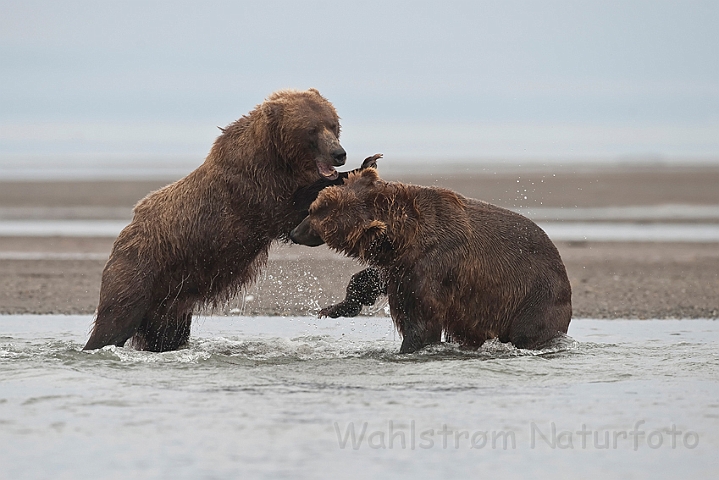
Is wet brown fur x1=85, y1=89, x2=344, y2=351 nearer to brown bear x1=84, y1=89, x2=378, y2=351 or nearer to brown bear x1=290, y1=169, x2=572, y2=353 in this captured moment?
brown bear x1=84, y1=89, x2=378, y2=351

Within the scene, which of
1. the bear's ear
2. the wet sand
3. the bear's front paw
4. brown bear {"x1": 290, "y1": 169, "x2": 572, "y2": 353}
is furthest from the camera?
the wet sand

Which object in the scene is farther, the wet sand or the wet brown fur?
the wet sand

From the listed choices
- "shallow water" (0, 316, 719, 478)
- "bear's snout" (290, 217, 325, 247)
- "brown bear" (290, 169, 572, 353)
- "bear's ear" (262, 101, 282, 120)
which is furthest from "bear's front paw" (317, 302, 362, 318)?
"bear's ear" (262, 101, 282, 120)

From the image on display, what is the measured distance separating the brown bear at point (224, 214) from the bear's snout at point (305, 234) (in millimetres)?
188

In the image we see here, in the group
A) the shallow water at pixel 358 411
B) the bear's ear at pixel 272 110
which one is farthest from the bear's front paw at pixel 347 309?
the bear's ear at pixel 272 110

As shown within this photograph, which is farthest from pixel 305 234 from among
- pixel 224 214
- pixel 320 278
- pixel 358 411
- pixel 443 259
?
pixel 320 278

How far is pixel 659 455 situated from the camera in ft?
19.2

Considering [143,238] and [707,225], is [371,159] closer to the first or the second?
[143,238]

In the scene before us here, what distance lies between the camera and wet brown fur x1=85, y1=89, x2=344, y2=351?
820 centimetres

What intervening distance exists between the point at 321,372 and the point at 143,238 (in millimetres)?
1695

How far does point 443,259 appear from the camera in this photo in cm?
811

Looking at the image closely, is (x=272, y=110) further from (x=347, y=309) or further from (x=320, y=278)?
(x=320, y=278)

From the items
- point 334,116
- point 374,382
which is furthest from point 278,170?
point 374,382

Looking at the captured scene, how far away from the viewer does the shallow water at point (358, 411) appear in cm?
566
